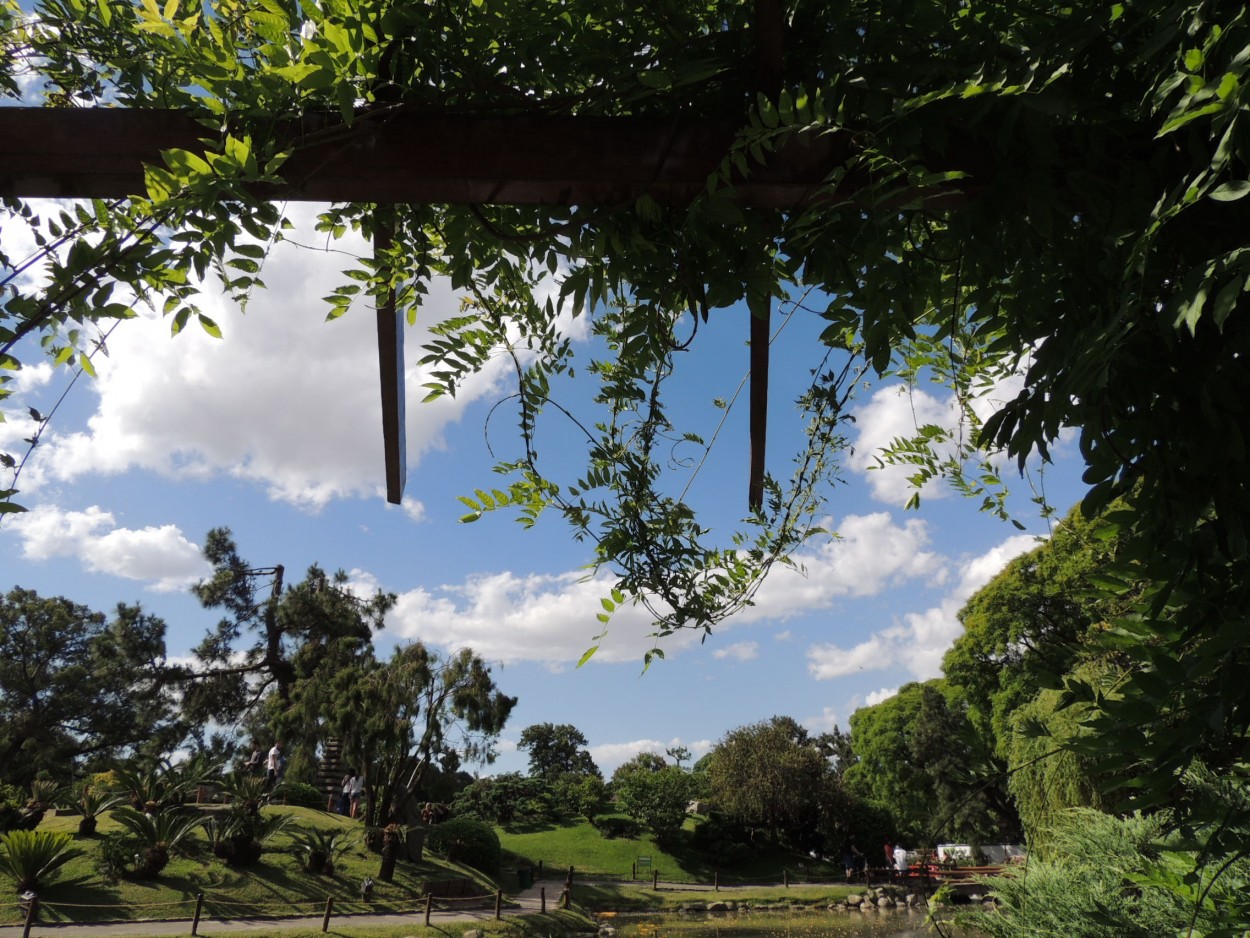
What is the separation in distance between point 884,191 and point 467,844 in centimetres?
1980

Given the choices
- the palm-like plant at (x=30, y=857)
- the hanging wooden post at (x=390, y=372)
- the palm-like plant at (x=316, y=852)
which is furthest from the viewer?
the palm-like plant at (x=316, y=852)

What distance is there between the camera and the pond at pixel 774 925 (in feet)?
49.6

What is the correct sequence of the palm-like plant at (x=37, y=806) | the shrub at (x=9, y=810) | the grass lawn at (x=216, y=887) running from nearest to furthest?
1. the grass lawn at (x=216, y=887)
2. the shrub at (x=9, y=810)
3. the palm-like plant at (x=37, y=806)

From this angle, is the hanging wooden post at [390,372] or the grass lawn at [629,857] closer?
the hanging wooden post at [390,372]

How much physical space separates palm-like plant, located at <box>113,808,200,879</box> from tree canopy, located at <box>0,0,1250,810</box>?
14.8 metres

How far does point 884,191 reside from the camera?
149 cm

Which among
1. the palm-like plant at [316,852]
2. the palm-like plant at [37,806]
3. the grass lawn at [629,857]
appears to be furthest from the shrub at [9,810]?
the grass lawn at [629,857]

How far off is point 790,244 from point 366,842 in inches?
718

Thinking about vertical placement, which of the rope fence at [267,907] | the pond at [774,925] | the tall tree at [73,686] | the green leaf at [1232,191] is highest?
the tall tree at [73,686]

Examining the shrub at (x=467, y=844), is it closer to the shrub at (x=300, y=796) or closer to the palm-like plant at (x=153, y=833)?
the shrub at (x=300, y=796)

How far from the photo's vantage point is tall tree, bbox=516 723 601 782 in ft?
149

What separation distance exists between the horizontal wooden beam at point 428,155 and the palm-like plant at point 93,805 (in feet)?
54.8

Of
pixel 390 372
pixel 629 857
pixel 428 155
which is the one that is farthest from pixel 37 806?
pixel 428 155

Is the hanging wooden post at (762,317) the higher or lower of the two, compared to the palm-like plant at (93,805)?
higher
